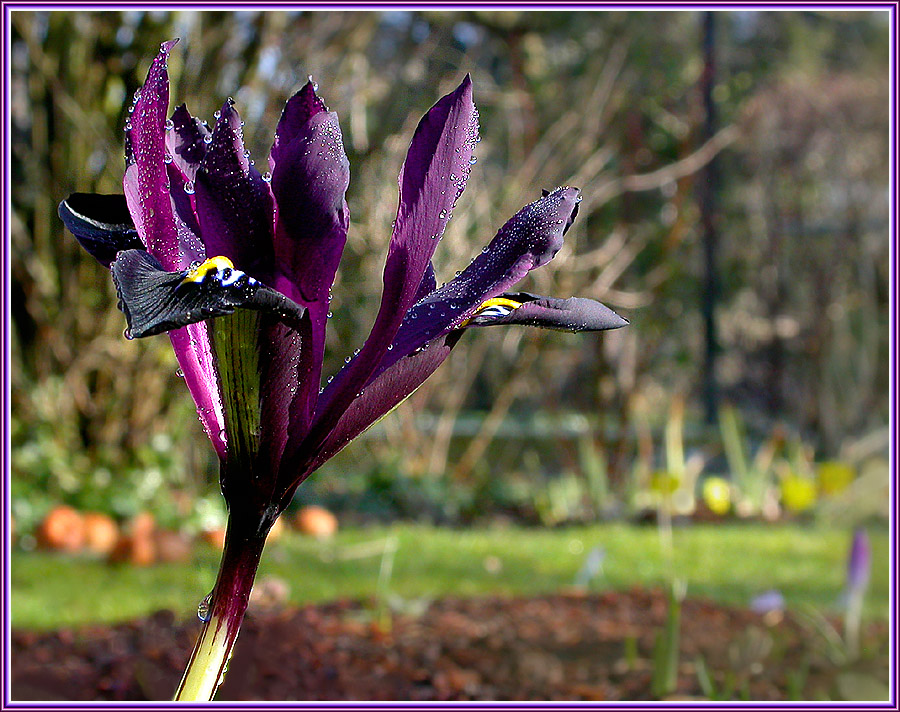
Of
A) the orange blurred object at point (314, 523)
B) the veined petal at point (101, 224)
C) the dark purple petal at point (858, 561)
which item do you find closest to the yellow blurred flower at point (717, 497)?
the orange blurred object at point (314, 523)

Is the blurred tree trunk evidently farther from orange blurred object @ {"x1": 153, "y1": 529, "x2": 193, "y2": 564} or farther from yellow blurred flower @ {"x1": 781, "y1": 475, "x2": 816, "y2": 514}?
orange blurred object @ {"x1": 153, "y1": 529, "x2": 193, "y2": 564}

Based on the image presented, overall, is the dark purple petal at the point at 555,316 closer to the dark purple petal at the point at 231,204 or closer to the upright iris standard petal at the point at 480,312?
the upright iris standard petal at the point at 480,312

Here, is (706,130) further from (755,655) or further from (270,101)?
(270,101)

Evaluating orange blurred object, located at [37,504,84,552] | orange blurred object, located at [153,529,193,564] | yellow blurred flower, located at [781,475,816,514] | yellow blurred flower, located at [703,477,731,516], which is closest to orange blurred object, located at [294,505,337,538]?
orange blurred object, located at [153,529,193,564]

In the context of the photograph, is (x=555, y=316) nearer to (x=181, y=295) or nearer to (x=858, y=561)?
(x=181, y=295)

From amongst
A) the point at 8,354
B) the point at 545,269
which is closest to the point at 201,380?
the point at 8,354

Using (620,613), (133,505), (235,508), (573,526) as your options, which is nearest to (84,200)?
(235,508)
